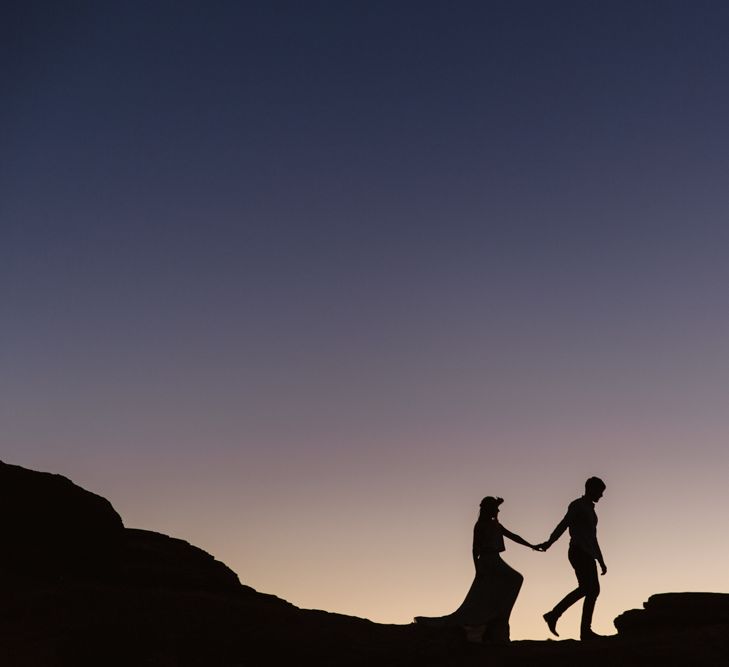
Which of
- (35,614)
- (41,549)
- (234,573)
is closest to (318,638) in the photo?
(35,614)

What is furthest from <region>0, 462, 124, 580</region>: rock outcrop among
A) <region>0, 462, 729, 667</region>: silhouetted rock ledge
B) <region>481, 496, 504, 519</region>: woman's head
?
<region>481, 496, 504, 519</region>: woman's head

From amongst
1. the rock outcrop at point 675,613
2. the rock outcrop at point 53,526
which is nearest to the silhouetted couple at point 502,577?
the rock outcrop at point 675,613

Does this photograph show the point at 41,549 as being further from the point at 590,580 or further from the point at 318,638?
the point at 590,580

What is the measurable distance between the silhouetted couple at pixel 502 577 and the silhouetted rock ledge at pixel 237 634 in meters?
0.66

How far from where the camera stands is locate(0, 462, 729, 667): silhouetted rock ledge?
44.9 ft

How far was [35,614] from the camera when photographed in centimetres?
1492

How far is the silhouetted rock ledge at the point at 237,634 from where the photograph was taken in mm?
13695

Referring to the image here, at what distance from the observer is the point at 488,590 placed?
644 inches

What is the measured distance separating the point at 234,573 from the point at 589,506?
1072 cm

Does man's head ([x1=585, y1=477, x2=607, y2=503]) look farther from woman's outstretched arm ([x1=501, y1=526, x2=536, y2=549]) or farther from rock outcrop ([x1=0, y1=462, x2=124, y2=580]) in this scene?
rock outcrop ([x1=0, y1=462, x2=124, y2=580])

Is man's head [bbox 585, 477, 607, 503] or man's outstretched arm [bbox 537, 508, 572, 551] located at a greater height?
man's head [bbox 585, 477, 607, 503]

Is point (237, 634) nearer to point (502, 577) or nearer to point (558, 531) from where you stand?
point (502, 577)

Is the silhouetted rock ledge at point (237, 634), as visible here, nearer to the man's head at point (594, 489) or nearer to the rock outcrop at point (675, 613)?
the rock outcrop at point (675, 613)

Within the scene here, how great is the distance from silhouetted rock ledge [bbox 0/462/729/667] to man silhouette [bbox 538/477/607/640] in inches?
32.4
